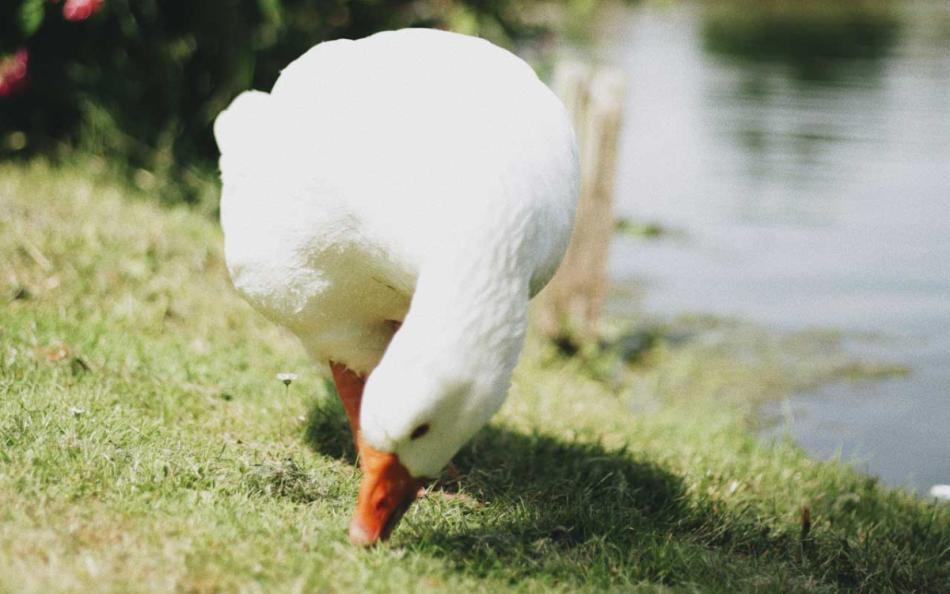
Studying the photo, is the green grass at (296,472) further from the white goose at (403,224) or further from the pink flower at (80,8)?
the pink flower at (80,8)

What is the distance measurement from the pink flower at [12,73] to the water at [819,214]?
4422mm

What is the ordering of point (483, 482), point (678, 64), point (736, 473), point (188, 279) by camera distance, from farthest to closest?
1. point (678, 64)
2. point (188, 279)
3. point (736, 473)
4. point (483, 482)

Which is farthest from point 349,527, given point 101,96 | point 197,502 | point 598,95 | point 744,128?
point 744,128

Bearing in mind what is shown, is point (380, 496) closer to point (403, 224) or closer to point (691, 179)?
point (403, 224)

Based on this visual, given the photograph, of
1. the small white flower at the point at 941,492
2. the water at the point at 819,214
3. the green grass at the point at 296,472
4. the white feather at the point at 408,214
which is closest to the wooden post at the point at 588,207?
the green grass at the point at 296,472

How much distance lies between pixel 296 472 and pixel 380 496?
0.71m

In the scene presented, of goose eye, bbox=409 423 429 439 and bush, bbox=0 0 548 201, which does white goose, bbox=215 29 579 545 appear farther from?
bush, bbox=0 0 548 201

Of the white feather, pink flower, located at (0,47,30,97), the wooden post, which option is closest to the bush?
pink flower, located at (0,47,30,97)

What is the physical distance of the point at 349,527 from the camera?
3.33 metres

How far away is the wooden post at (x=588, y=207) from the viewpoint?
6.76 metres

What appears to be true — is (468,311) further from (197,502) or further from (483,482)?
(483,482)

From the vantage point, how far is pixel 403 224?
320 cm

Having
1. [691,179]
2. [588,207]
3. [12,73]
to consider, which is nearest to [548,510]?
[588,207]

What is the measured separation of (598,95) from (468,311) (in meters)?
4.16
